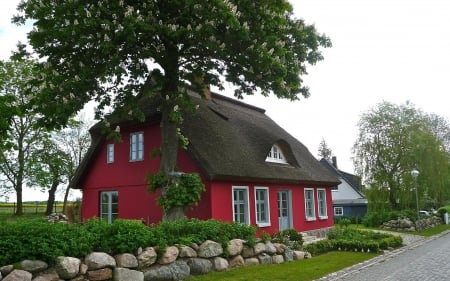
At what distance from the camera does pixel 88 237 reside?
8867 millimetres

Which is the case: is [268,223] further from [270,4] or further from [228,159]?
[270,4]

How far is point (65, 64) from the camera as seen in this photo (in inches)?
539

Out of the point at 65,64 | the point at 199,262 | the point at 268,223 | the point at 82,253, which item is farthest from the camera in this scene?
the point at 268,223

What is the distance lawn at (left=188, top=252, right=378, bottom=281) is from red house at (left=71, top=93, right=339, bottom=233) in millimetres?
4187

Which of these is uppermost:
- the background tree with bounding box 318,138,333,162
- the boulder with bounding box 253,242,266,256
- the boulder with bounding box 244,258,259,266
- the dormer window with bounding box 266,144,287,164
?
the background tree with bounding box 318,138,333,162

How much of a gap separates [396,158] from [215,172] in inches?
736

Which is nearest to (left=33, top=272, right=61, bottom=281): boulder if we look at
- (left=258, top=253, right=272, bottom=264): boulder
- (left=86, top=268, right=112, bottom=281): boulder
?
(left=86, top=268, right=112, bottom=281): boulder

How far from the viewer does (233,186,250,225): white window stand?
17500 mm

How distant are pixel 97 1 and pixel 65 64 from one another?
2.29m

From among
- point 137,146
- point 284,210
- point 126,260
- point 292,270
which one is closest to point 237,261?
point 292,270

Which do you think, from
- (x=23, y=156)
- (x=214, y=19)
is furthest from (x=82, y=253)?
(x=23, y=156)

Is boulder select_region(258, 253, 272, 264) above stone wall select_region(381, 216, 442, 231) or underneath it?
above

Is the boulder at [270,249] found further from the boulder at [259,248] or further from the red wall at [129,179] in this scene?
the red wall at [129,179]

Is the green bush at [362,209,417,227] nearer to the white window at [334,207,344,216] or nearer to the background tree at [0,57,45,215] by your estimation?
the white window at [334,207,344,216]
